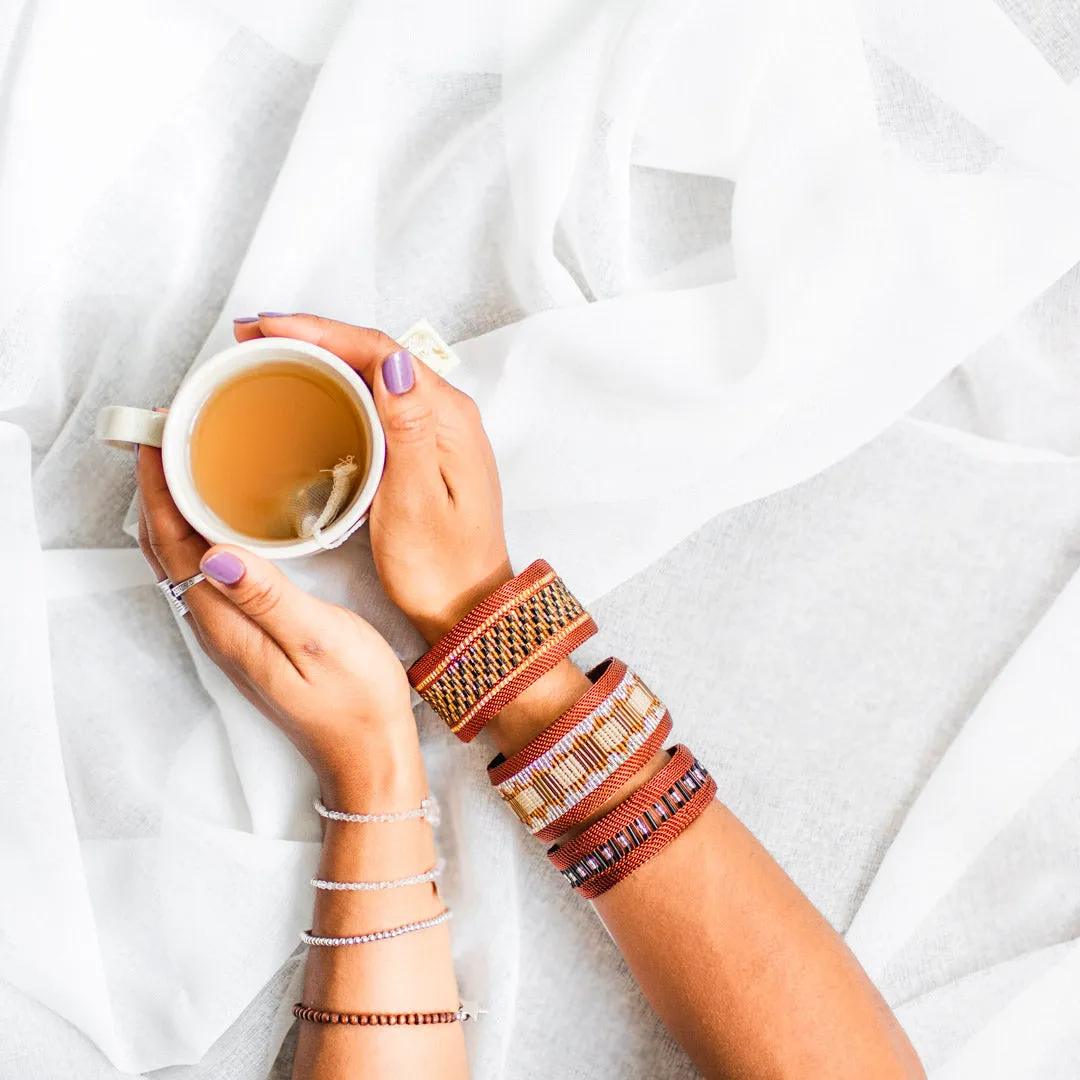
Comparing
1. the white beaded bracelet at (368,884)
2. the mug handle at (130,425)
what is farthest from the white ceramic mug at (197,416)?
the white beaded bracelet at (368,884)

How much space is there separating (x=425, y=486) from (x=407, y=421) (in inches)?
2.3

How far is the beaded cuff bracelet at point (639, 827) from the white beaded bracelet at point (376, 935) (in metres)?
0.11

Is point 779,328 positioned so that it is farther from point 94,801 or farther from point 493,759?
point 94,801

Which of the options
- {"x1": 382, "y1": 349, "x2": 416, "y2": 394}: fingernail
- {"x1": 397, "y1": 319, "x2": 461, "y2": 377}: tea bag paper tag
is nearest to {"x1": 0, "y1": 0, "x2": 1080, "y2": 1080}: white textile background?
{"x1": 397, "y1": 319, "x2": 461, "y2": 377}: tea bag paper tag

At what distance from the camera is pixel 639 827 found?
718 millimetres

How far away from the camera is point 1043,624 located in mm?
805

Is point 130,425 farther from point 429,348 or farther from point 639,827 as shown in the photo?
Answer: point 639,827

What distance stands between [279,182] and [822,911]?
70cm

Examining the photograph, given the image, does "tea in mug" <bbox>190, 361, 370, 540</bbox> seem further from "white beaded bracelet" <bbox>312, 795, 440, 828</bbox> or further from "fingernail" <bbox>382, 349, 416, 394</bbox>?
"white beaded bracelet" <bbox>312, 795, 440, 828</bbox>

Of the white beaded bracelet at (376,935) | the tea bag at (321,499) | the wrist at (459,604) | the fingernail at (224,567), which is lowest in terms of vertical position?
the white beaded bracelet at (376,935)

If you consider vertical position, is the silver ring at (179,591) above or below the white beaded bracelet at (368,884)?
above

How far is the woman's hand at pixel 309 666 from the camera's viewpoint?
→ 2.35 feet

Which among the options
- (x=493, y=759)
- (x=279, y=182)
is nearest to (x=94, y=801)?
(x=493, y=759)

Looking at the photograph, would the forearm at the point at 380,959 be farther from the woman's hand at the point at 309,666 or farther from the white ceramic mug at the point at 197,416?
the white ceramic mug at the point at 197,416
